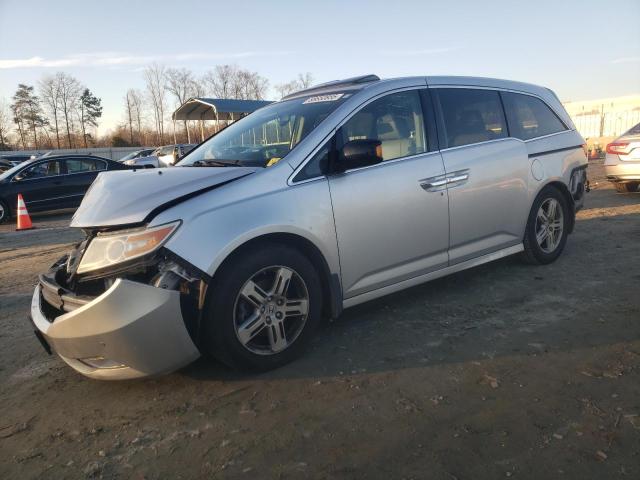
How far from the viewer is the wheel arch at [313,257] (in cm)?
275

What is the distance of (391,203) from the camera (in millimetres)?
3309

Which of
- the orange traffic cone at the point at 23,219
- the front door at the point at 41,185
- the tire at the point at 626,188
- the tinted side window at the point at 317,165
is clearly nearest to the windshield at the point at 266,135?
the tinted side window at the point at 317,165

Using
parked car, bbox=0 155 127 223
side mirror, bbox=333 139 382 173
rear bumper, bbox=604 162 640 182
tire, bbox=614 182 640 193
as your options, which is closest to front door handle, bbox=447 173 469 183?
side mirror, bbox=333 139 382 173

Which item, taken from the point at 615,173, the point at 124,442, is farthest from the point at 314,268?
the point at 615,173

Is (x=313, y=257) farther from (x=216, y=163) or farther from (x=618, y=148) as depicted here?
(x=618, y=148)

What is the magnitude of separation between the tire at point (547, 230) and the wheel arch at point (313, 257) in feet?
7.71

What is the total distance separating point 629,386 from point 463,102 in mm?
2535

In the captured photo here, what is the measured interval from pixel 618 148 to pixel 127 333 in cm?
914

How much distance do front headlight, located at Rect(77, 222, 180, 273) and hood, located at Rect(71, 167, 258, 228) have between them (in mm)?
73

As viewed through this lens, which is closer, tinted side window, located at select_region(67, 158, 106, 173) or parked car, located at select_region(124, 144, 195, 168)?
parked car, located at select_region(124, 144, 195, 168)

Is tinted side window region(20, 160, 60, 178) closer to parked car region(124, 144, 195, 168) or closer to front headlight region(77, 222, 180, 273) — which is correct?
parked car region(124, 144, 195, 168)

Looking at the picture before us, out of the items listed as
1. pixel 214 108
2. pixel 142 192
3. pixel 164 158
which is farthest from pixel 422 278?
pixel 214 108

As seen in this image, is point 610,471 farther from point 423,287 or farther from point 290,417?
point 423,287

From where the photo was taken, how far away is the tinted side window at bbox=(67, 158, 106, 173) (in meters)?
11.6
